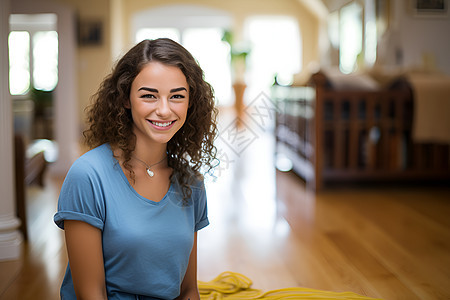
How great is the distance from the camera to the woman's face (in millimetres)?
1230

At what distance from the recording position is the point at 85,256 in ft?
Result: 3.84

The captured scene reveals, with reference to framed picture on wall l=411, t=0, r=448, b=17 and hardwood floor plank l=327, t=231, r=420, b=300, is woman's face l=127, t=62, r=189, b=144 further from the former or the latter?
framed picture on wall l=411, t=0, r=448, b=17

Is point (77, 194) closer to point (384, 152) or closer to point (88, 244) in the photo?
point (88, 244)

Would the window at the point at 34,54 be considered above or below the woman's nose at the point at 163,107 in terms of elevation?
above

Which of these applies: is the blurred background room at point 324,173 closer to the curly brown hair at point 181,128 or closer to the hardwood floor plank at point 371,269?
the hardwood floor plank at point 371,269

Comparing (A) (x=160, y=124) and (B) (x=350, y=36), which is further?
(B) (x=350, y=36)

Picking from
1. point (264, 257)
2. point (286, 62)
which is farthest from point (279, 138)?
point (286, 62)

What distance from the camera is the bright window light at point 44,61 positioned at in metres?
8.78

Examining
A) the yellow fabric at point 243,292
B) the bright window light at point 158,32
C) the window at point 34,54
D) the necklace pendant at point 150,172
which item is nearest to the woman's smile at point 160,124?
the necklace pendant at point 150,172

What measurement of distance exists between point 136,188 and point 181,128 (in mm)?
233

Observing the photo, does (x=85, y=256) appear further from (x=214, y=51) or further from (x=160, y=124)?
(x=214, y=51)

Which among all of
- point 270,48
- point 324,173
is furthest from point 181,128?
point 270,48

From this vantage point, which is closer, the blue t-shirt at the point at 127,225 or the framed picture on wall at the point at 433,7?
the blue t-shirt at the point at 127,225

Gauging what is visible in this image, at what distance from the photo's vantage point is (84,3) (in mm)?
7512
